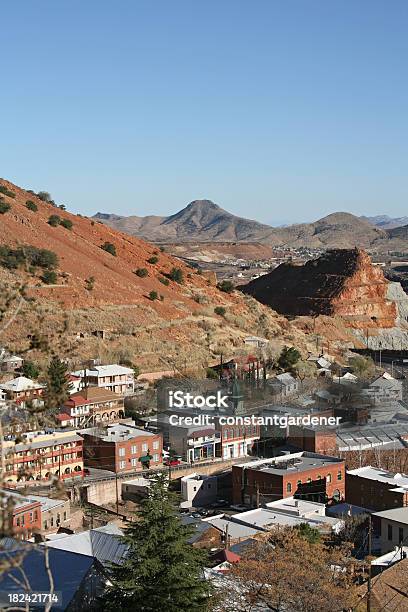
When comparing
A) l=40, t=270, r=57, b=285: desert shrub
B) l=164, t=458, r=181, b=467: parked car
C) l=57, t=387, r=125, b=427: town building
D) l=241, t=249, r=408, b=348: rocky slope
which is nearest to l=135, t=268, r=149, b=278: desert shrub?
l=40, t=270, r=57, b=285: desert shrub

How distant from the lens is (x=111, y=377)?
→ 41.4 metres

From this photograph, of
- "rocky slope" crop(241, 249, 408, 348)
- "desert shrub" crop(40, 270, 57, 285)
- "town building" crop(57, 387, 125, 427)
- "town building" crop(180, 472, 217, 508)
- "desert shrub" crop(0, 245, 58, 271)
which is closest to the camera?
"town building" crop(180, 472, 217, 508)

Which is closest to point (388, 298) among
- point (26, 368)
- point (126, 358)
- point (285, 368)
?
point (285, 368)

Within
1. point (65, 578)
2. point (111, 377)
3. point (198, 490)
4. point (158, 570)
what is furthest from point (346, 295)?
point (65, 578)

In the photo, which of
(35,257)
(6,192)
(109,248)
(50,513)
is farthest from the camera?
(109,248)

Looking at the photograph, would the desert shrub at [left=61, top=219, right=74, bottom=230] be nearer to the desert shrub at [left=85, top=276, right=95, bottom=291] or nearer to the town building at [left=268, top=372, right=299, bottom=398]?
the desert shrub at [left=85, top=276, right=95, bottom=291]

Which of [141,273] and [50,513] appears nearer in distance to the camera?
[50,513]

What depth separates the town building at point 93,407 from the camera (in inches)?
1403

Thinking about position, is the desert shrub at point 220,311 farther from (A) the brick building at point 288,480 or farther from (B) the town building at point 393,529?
(B) the town building at point 393,529

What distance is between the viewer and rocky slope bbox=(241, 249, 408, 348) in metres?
77.0

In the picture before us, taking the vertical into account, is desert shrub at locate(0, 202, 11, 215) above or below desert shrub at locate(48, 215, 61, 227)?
above

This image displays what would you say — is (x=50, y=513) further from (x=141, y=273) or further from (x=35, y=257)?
(x=141, y=273)

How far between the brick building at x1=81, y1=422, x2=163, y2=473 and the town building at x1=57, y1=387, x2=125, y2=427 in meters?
1.53

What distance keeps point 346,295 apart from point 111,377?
137ft
